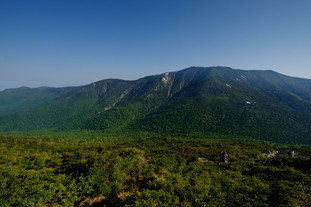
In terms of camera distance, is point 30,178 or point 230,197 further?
point 30,178

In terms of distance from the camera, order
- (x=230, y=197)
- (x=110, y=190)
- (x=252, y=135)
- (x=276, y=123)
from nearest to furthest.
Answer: (x=230, y=197) < (x=110, y=190) < (x=252, y=135) < (x=276, y=123)

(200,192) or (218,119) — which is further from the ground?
(200,192)

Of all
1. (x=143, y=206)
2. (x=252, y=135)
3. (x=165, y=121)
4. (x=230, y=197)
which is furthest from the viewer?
(x=165, y=121)

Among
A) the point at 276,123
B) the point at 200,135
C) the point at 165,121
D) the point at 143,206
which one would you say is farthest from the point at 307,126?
the point at 143,206

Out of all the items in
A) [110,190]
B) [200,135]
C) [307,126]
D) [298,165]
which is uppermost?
[110,190]

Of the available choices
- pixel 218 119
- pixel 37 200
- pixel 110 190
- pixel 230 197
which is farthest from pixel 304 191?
pixel 218 119

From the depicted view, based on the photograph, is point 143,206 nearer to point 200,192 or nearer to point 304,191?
point 200,192

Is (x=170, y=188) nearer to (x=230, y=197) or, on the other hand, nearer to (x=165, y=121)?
(x=230, y=197)

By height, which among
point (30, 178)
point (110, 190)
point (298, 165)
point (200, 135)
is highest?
point (30, 178)

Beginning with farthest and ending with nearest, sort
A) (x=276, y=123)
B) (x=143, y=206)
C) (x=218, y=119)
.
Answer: (x=218, y=119) → (x=276, y=123) → (x=143, y=206)
